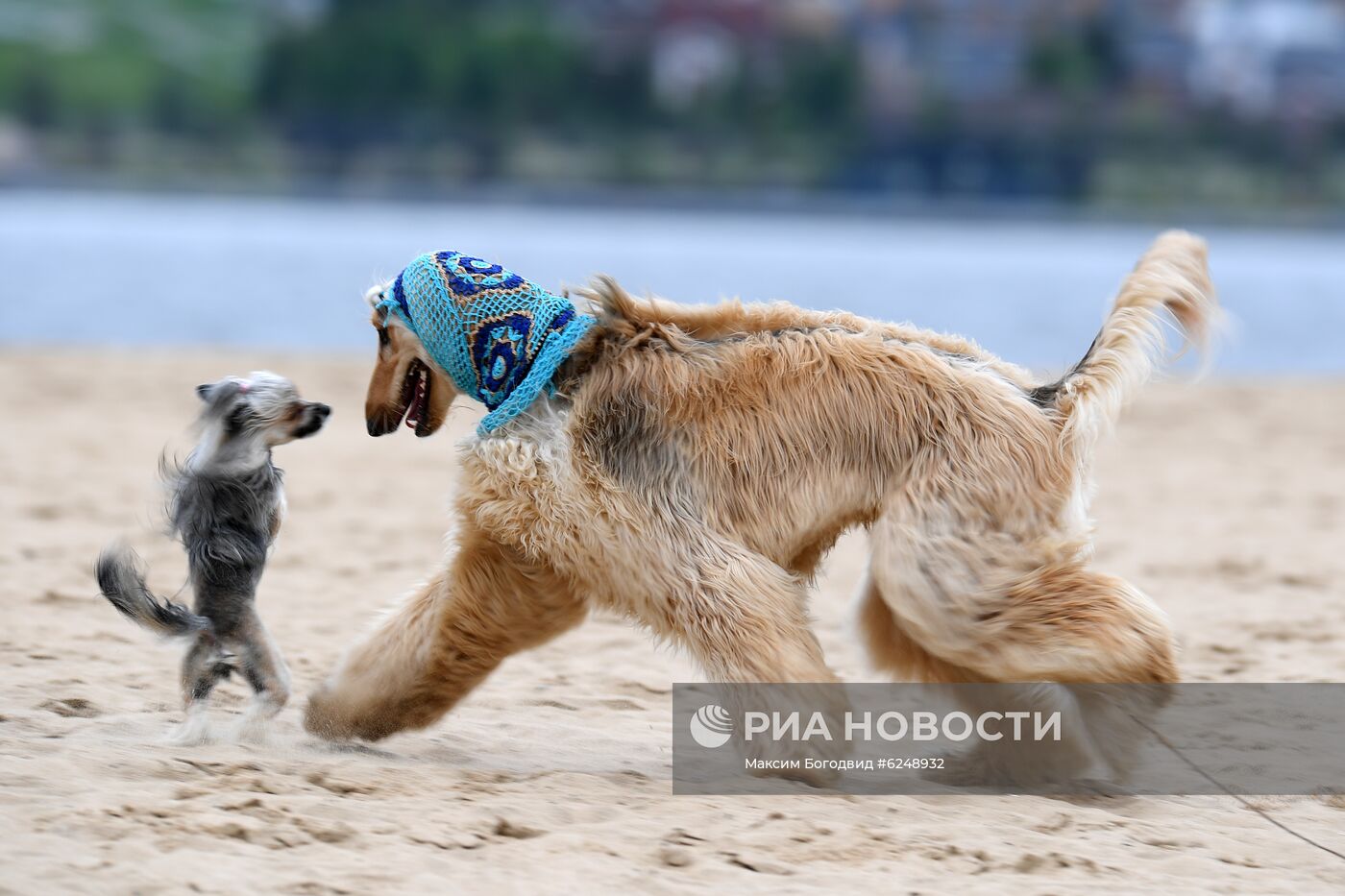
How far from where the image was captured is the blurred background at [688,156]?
99.6ft

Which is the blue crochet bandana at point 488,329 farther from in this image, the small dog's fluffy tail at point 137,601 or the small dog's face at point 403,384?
the small dog's fluffy tail at point 137,601

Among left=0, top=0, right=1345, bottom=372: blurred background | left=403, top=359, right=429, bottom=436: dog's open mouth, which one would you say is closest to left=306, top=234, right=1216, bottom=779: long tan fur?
left=403, top=359, right=429, bottom=436: dog's open mouth

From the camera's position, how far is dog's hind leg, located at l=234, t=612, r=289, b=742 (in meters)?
4.70

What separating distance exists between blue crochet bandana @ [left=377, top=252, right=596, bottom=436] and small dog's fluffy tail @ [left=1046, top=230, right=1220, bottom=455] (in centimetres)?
139

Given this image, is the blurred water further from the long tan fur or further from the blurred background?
the long tan fur

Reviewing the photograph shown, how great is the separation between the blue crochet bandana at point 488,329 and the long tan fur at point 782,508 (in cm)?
7

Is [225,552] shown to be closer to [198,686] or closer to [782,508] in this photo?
[198,686]

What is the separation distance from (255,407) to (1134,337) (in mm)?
2547

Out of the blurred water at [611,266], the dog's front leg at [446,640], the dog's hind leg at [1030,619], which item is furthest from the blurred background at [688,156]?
the dog's hind leg at [1030,619]

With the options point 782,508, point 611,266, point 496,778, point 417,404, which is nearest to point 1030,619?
point 782,508

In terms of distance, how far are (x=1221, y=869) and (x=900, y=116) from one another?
77658mm

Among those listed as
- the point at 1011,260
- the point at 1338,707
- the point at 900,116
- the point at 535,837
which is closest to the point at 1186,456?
the point at 1338,707

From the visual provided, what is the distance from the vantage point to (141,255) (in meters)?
34.0

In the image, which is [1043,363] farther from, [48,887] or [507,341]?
[48,887]
